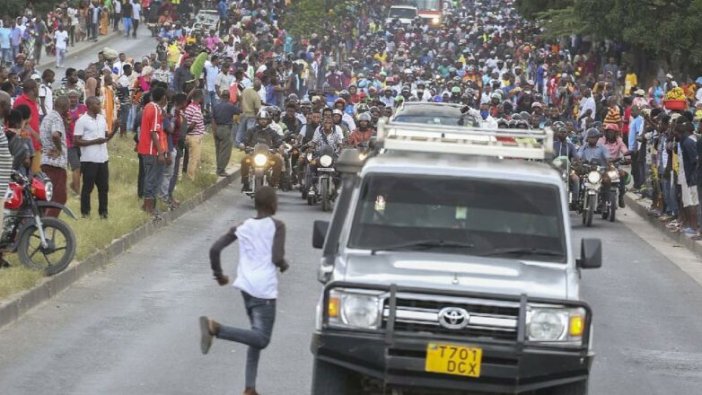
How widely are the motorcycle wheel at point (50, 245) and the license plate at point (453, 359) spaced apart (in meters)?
7.82

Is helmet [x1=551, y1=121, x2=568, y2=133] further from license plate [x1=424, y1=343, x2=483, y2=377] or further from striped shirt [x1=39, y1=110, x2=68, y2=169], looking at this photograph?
license plate [x1=424, y1=343, x2=483, y2=377]

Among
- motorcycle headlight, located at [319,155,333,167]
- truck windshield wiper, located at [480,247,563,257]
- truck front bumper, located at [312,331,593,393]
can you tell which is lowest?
motorcycle headlight, located at [319,155,333,167]

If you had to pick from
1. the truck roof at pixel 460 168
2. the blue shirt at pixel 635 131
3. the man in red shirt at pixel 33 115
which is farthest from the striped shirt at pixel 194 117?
the truck roof at pixel 460 168

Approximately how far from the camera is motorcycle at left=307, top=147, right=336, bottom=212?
95.5 ft

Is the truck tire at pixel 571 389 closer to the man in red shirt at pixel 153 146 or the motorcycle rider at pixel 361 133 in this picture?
the man in red shirt at pixel 153 146

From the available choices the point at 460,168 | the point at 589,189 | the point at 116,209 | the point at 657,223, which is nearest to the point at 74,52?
the point at 657,223

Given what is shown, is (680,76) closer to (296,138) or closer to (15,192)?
(296,138)

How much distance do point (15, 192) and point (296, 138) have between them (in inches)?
555

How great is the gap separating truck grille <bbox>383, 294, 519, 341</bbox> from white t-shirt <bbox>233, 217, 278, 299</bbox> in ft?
5.29

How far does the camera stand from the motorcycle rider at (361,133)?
30109mm

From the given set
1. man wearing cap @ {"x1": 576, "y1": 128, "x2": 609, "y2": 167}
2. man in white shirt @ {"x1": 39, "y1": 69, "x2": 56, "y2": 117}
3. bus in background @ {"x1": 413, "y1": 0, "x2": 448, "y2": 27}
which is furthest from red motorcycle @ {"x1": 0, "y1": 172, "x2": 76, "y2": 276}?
bus in background @ {"x1": 413, "y1": 0, "x2": 448, "y2": 27}

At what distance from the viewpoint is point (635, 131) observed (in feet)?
112

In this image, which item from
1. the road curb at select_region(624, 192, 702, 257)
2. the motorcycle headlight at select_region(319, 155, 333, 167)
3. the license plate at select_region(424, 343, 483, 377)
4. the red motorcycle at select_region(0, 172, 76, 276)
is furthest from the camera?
the motorcycle headlight at select_region(319, 155, 333, 167)

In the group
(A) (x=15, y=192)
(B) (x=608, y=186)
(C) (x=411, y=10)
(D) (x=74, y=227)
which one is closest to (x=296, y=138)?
(B) (x=608, y=186)
